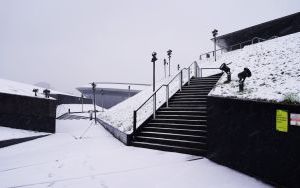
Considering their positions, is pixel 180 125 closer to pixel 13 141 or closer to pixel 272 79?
pixel 272 79

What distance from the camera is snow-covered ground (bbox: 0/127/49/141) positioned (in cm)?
1277

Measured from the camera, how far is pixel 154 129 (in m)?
10.6

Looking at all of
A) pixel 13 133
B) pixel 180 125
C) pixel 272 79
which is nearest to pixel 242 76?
pixel 272 79

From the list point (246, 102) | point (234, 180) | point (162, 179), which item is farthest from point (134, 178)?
point (246, 102)

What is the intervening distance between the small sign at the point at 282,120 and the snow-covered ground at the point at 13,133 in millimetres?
12692

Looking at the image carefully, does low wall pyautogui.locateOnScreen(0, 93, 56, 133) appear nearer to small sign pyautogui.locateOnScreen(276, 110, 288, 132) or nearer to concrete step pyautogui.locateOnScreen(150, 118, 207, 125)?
concrete step pyautogui.locateOnScreen(150, 118, 207, 125)

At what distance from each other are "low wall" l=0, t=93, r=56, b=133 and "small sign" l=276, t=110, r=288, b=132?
47.7ft

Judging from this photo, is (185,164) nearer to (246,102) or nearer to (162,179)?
(162,179)

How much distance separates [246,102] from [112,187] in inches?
166

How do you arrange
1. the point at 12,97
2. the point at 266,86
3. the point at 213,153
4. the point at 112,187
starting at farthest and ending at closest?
1. the point at 12,97
2. the point at 213,153
3. the point at 266,86
4. the point at 112,187

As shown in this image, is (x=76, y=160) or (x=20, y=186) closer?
(x=20, y=186)

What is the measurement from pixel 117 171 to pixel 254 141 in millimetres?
3946

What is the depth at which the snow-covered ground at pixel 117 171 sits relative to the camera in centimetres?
598

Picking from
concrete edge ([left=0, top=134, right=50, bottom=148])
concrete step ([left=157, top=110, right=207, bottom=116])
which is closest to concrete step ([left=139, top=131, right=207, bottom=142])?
concrete step ([left=157, top=110, right=207, bottom=116])
